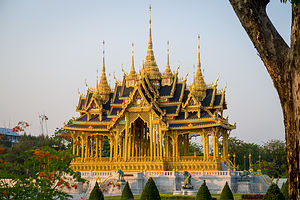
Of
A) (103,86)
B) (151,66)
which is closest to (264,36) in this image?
(151,66)

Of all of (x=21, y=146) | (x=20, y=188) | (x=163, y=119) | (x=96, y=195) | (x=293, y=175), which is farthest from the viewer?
(x=21, y=146)

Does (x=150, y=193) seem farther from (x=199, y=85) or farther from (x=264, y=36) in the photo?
(x=199, y=85)

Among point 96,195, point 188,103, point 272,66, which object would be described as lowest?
point 96,195

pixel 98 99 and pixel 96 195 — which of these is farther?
pixel 98 99

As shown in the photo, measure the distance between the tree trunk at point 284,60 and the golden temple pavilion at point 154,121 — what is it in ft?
83.9

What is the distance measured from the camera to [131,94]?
122 feet

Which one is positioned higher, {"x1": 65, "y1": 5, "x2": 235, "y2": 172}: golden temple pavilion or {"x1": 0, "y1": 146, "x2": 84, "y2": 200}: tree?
{"x1": 65, "y1": 5, "x2": 235, "y2": 172}: golden temple pavilion

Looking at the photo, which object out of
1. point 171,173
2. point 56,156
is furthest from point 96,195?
point 171,173

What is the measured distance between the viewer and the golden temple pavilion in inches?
1388

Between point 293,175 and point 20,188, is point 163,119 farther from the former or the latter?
point 293,175

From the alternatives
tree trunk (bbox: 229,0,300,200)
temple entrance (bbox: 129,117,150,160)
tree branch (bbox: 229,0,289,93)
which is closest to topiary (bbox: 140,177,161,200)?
tree trunk (bbox: 229,0,300,200)

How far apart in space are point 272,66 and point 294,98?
81 centimetres

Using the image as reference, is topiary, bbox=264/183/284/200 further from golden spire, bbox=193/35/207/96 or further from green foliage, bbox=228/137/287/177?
green foliage, bbox=228/137/287/177

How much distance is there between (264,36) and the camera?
8.64 metres
